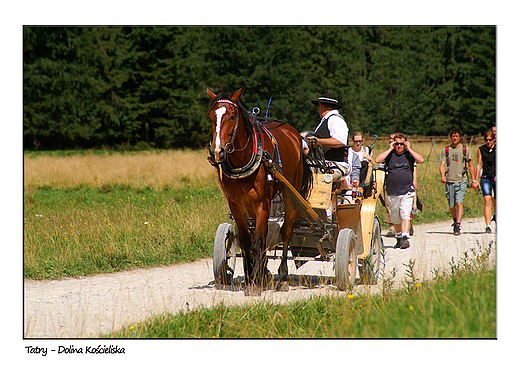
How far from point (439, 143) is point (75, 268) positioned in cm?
3938

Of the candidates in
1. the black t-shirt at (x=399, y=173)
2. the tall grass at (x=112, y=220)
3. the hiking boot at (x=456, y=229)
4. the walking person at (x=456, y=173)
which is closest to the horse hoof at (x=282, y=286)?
the tall grass at (x=112, y=220)

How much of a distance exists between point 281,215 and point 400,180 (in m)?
4.07

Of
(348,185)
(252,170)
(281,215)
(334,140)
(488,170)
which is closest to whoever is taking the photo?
(252,170)

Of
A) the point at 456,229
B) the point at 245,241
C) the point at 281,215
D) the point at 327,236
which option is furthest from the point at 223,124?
the point at 456,229

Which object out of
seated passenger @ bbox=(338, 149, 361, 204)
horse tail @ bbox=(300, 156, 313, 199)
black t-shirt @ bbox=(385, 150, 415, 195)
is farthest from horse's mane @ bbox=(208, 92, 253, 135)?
black t-shirt @ bbox=(385, 150, 415, 195)

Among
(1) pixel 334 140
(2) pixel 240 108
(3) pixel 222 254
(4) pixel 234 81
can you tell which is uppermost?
(4) pixel 234 81

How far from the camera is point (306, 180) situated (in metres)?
6.87

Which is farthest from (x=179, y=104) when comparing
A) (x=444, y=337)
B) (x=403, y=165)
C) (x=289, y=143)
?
(x=444, y=337)

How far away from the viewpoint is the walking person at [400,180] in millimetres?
10430

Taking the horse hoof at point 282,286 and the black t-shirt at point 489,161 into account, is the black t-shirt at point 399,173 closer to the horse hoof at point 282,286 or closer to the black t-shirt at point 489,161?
the black t-shirt at point 489,161

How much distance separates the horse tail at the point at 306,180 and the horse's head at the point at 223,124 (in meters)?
1.37

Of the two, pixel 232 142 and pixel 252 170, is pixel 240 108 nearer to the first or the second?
pixel 232 142

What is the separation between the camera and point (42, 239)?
29.4 ft

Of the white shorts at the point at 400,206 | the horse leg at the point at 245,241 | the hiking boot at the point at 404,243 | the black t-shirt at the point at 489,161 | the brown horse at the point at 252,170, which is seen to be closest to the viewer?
the brown horse at the point at 252,170
